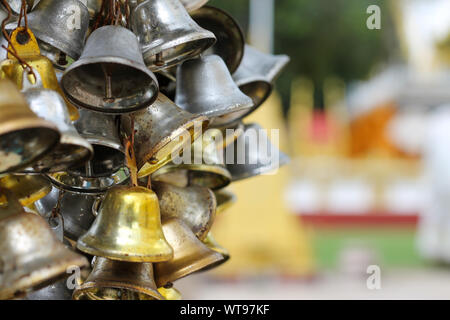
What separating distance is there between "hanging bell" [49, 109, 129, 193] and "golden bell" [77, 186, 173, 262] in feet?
0.34

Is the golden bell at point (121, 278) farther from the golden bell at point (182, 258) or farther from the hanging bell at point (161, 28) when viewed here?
the hanging bell at point (161, 28)

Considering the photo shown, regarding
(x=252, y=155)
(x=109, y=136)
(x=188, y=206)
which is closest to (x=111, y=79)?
(x=109, y=136)

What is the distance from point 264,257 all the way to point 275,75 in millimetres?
5819

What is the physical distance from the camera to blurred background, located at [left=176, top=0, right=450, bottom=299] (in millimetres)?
7184

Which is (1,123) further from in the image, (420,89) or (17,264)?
(420,89)

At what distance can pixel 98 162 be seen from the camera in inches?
54.7

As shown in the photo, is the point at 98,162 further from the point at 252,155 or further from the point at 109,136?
the point at 252,155

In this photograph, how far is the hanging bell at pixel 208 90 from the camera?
142 cm

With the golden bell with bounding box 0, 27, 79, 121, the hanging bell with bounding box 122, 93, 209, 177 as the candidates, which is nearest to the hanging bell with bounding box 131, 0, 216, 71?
the hanging bell with bounding box 122, 93, 209, 177

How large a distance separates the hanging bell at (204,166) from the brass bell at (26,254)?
0.45m

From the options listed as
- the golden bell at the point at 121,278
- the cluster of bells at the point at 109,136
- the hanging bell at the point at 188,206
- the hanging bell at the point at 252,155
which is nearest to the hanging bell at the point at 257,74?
the cluster of bells at the point at 109,136

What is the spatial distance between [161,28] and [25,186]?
0.41 m

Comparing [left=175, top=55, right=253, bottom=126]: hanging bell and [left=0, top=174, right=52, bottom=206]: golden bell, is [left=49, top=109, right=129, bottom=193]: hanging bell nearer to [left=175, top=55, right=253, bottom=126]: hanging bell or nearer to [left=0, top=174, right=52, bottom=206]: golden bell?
[left=0, top=174, right=52, bottom=206]: golden bell

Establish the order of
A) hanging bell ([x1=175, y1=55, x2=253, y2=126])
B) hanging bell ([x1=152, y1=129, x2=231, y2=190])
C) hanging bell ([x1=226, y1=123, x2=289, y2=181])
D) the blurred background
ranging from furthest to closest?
1. the blurred background
2. hanging bell ([x1=226, y1=123, x2=289, y2=181])
3. hanging bell ([x1=152, y1=129, x2=231, y2=190])
4. hanging bell ([x1=175, y1=55, x2=253, y2=126])
